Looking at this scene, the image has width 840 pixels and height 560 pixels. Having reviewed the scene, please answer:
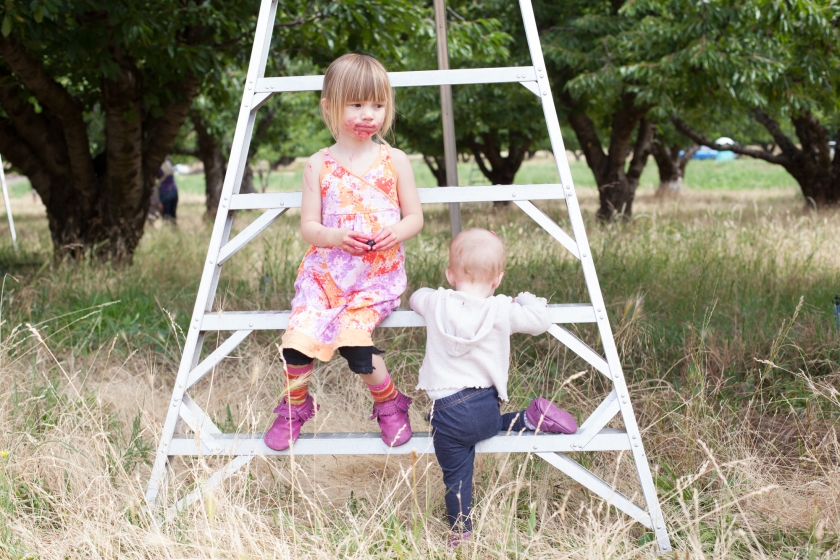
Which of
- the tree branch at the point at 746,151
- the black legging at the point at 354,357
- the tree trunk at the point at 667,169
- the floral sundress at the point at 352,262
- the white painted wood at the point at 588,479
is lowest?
the tree trunk at the point at 667,169

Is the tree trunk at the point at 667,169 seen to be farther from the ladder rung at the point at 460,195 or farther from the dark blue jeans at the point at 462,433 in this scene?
the dark blue jeans at the point at 462,433

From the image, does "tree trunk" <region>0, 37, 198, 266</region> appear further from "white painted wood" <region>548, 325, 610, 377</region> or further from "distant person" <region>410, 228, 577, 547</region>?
"white painted wood" <region>548, 325, 610, 377</region>

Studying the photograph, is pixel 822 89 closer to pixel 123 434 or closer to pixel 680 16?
pixel 680 16

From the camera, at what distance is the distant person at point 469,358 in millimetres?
2398

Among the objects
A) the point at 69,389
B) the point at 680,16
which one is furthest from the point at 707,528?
the point at 680,16

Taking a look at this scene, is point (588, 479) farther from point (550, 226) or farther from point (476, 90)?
point (476, 90)

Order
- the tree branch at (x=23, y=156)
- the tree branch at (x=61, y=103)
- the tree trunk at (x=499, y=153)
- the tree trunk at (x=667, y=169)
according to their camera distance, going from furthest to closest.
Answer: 1. the tree trunk at (x=667, y=169)
2. the tree trunk at (x=499, y=153)
3. the tree branch at (x=23, y=156)
4. the tree branch at (x=61, y=103)

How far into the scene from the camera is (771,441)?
10.2 ft

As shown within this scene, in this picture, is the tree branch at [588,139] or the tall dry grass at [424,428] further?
the tree branch at [588,139]

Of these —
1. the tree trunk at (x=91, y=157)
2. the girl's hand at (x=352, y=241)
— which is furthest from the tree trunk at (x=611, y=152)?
the girl's hand at (x=352, y=241)

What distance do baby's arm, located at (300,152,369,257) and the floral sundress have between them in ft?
0.09

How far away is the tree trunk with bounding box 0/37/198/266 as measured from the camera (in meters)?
6.24

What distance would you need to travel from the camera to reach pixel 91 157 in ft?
22.2

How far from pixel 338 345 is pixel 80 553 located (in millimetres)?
983
